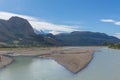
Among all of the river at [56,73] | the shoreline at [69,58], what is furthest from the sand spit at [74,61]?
the river at [56,73]

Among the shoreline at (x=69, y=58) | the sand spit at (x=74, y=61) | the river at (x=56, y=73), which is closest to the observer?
the river at (x=56, y=73)

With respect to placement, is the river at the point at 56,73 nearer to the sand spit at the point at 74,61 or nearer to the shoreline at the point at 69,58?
the sand spit at the point at 74,61

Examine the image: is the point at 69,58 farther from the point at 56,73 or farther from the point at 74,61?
the point at 56,73

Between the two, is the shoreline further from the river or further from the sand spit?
the river

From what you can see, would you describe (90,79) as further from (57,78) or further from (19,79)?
(19,79)

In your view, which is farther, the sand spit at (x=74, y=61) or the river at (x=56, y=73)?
the sand spit at (x=74, y=61)

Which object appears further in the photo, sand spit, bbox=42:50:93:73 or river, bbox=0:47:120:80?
sand spit, bbox=42:50:93:73

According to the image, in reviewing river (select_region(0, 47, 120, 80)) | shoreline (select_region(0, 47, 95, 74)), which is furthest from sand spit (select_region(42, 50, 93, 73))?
river (select_region(0, 47, 120, 80))

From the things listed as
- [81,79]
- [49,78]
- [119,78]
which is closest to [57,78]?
[49,78]

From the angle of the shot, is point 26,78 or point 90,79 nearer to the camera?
point 90,79

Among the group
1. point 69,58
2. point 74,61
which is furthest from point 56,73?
point 69,58

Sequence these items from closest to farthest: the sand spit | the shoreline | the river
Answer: the river → the sand spit → the shoreline
